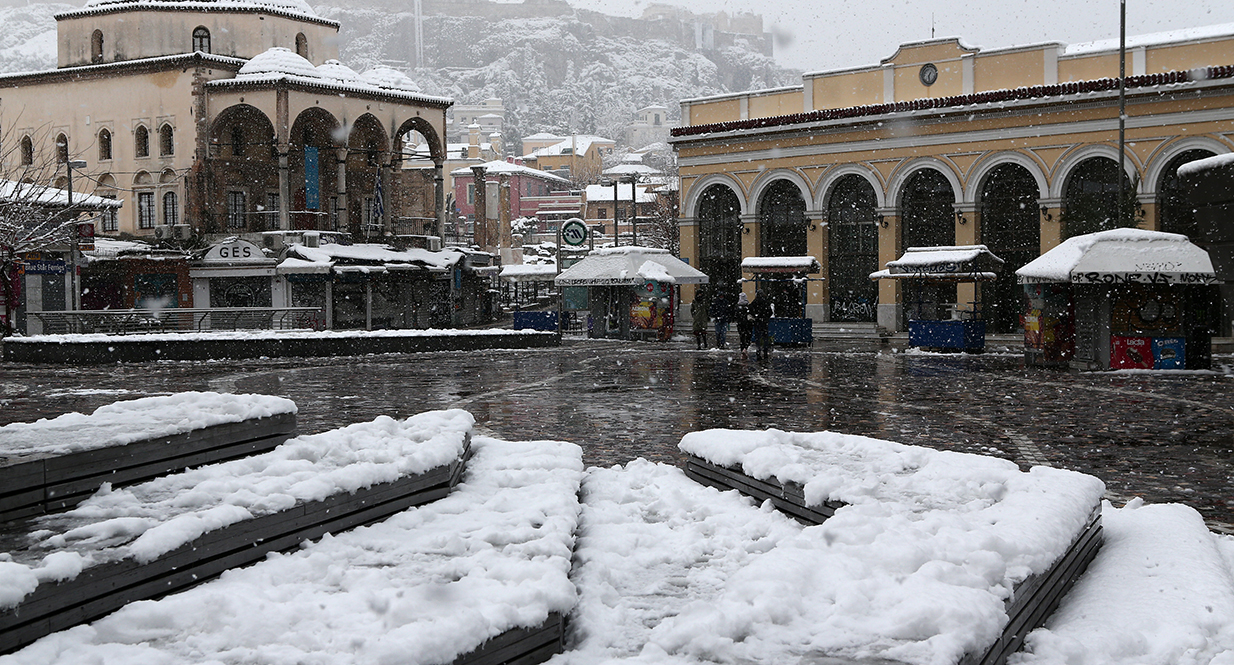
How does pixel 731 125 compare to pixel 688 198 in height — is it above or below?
above

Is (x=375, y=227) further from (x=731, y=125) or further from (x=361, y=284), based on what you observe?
(x=731, y=125)

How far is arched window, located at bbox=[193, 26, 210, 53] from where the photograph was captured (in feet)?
145

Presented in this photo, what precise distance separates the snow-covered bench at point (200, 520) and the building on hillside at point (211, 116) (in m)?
36.7

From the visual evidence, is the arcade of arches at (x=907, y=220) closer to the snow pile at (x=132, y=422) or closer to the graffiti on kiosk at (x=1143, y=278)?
the graffiti on kiosk at (x=1143, y=278)

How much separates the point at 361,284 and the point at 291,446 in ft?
117

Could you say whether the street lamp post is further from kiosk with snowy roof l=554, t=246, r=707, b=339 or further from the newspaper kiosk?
the newspaper kiosk

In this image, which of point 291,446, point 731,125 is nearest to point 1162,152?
point 731,125

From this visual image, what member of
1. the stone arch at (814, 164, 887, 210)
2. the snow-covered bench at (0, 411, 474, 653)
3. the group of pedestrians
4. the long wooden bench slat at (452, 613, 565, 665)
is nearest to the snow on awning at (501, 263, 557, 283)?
the stone arch at (814, 164, 887, 210)

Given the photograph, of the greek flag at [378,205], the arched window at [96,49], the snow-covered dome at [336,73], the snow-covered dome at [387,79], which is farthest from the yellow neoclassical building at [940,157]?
the arched window at [96,49]

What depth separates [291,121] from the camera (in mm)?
40875

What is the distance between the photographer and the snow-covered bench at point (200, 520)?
13.3 feet

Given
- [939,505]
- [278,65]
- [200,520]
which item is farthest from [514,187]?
[200,520]

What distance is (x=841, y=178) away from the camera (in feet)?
128

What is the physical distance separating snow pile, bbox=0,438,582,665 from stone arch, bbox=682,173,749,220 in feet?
118
